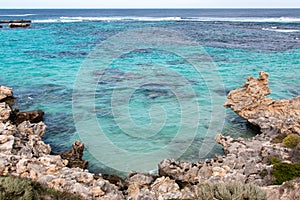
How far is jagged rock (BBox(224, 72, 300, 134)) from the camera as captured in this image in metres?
16.6

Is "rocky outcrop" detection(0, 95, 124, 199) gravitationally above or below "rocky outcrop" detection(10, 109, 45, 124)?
above

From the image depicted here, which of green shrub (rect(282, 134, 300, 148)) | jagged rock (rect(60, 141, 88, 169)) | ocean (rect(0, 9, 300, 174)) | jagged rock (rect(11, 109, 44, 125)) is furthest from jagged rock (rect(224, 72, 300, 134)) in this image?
jagged rock (rect(11, 109, 44, 125))

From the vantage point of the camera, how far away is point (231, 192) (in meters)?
6.89

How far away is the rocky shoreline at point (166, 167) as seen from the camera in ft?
31.7

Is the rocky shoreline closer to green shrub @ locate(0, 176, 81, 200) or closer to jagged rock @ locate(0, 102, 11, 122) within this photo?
jagged rock @ locate(0, 102, 11, 122)

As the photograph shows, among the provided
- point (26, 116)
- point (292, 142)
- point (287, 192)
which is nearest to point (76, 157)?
point (26, 116)

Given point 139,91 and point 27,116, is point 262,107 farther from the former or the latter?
point 27,116

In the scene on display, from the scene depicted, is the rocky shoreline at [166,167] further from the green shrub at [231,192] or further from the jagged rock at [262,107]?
the green shrub at [231,192]

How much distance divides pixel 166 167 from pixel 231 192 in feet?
19.0

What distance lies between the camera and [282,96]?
24.8 m

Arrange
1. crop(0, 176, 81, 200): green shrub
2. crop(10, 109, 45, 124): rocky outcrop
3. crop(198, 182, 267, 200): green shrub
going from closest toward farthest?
1. crop(198, 182, 267, 200): green shrub
2. crop(0, 176, 81, 200): green shrub
3. crop(10, 109, 45, 124): rocky outcrop

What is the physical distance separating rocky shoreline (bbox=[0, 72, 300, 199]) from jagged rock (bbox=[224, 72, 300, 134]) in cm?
6

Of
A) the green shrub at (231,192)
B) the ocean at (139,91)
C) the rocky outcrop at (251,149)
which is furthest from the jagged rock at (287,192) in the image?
the ocean at (139,91)

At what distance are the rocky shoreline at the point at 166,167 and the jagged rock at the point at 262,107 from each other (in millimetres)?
57
